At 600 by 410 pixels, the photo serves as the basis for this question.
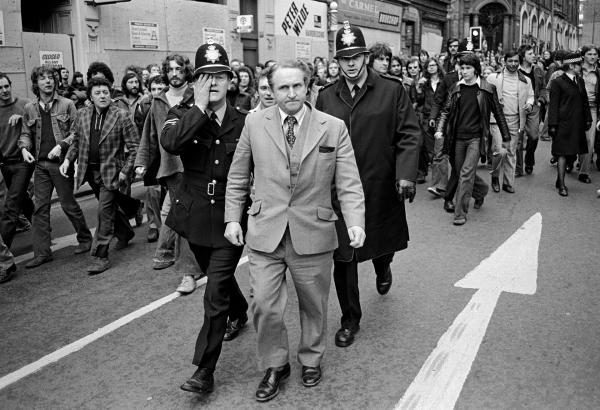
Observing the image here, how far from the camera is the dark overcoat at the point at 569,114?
9.74m

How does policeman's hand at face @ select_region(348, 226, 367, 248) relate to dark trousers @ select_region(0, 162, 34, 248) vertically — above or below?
above

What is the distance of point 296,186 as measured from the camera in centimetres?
358

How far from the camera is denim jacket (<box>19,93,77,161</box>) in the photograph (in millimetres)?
6754

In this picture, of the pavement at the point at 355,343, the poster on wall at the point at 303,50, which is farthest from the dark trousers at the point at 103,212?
the poster on wall at the point at 303,50

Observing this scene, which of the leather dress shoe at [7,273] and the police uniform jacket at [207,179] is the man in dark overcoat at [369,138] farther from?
the leather dress shoe at [7,273]

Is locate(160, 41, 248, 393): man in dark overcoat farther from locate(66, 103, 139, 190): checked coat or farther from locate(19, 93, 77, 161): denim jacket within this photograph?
locate(19, 93, 77, 161): denim jacket

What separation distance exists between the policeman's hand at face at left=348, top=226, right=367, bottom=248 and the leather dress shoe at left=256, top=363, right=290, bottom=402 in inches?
31.8

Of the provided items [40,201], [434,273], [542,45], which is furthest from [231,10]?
[542,45]

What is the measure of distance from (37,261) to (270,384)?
3.80m

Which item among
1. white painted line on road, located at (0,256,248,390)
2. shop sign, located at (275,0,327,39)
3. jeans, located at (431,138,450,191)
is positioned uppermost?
shop sign, located at (275,0,327,39)

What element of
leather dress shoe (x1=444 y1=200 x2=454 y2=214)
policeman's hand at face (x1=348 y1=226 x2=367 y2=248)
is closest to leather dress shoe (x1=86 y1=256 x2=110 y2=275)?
policeman's hand at face (x1=348 y1=226 x2=367 y2=248)

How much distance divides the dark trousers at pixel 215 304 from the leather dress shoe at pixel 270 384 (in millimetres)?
290

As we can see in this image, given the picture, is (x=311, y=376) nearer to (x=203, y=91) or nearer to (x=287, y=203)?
(x=287, y=203)

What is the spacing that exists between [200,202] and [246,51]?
19.3 m
